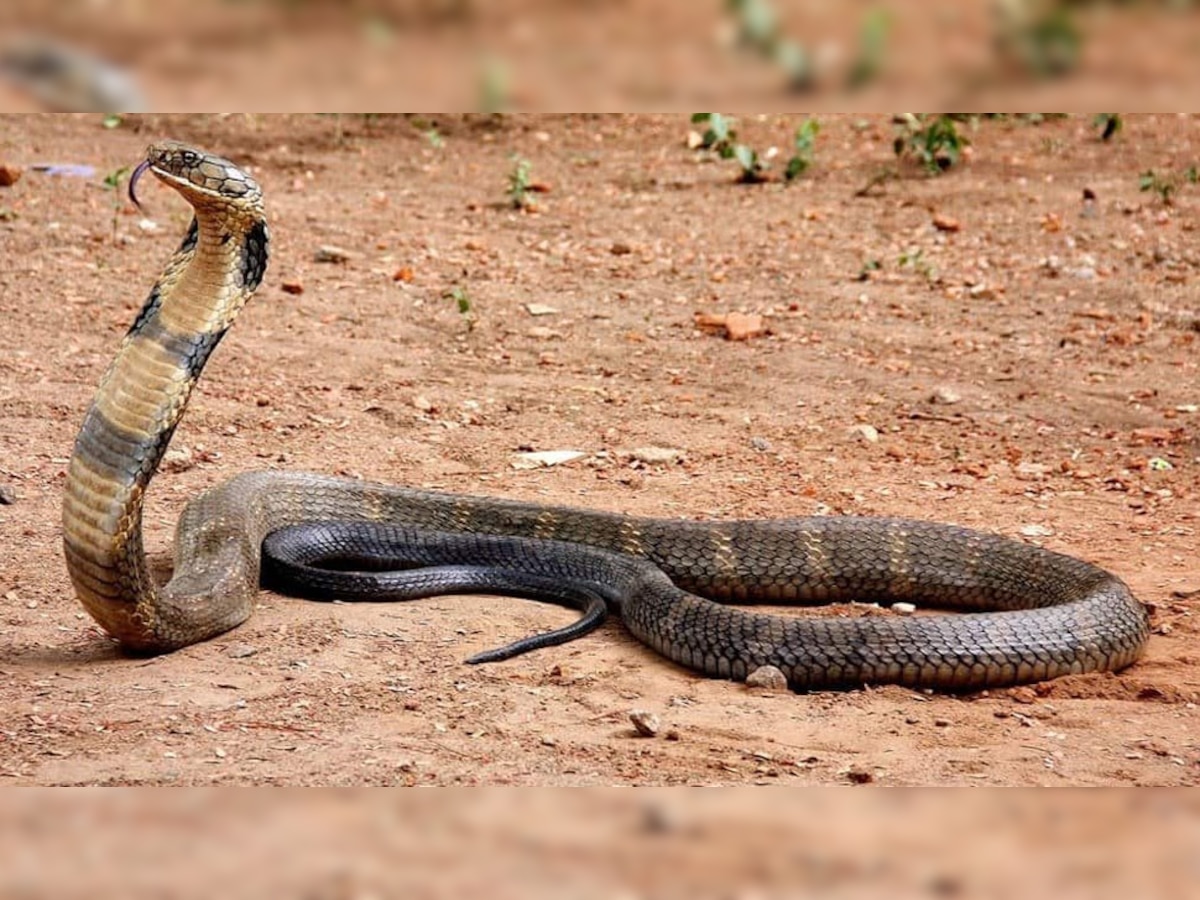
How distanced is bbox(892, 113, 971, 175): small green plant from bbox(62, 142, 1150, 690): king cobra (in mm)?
5856

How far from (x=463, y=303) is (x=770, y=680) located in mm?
4143

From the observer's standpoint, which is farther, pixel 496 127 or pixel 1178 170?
pixel 496 127

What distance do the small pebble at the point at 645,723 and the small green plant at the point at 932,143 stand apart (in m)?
7.63

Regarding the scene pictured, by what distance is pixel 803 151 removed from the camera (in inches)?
439

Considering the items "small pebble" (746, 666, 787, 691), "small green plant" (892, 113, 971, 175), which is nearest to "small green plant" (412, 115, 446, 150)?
"small green plant" (892, 113, 971, 175)

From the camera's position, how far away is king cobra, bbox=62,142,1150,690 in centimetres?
423

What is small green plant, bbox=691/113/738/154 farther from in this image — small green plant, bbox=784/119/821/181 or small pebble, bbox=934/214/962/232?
small pebble, bbox=934/214/962/232

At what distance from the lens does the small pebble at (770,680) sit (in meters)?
4.75

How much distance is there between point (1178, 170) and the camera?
1109 centimetres

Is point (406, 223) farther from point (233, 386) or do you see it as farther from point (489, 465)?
point (489, 465)

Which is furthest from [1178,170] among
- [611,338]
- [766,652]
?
[766,652]
